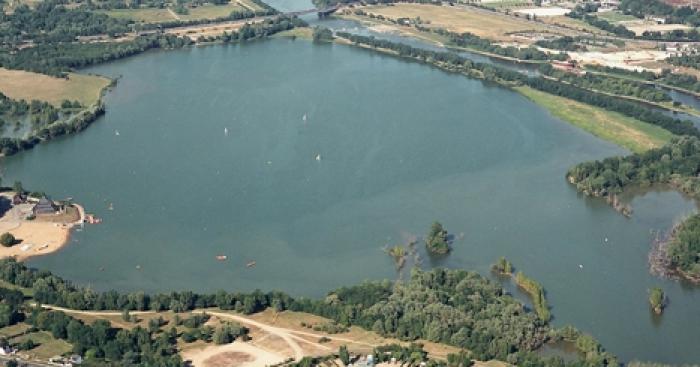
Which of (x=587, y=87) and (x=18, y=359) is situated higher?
(x=587, y=87)

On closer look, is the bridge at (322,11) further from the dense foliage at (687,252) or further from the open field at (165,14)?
the dense foliage at (687,252)

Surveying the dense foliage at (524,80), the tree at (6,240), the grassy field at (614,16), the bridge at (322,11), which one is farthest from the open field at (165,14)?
the tree at (6,240)

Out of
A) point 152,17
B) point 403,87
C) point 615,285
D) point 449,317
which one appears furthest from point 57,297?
point 152,17

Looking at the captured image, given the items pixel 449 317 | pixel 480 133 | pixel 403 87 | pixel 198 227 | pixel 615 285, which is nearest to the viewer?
pixel 449 317

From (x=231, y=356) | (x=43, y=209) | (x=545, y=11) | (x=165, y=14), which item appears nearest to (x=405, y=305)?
(x=231, y=356)

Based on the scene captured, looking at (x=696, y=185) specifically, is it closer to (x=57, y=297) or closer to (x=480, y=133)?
(x=480, y=133)

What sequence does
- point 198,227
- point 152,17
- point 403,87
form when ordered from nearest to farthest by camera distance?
1. point 198,227
2. point 403,87
3. point 152,17

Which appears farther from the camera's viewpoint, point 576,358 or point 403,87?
point 403,87
